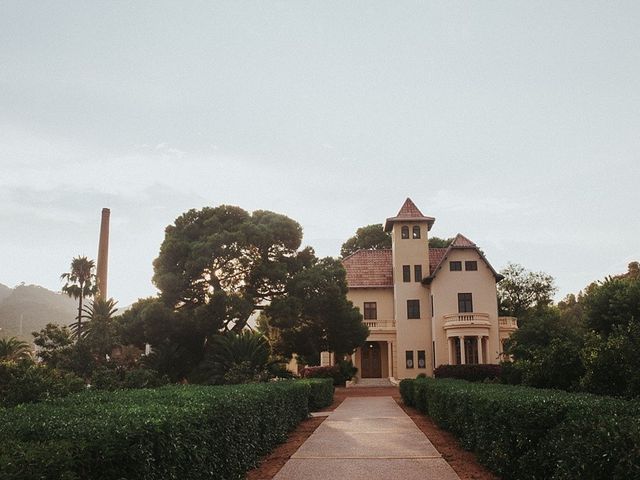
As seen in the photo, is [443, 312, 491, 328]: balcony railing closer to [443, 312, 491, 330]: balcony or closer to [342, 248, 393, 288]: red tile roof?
[443, 312, 491, 330]: balcony

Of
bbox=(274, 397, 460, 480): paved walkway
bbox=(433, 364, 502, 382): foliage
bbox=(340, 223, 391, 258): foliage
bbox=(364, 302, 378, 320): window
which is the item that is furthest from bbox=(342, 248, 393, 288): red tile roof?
bbox=(274, 397, 460, 480): paved walkway

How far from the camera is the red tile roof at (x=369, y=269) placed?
45.4m

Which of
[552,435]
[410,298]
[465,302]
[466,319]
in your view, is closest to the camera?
[552,435]

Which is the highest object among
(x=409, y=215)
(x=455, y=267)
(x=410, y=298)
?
(x=409, y=215)

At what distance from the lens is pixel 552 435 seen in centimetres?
A: 688

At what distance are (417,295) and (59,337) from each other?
24187 millimetres

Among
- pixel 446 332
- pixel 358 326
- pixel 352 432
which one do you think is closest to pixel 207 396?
pixel 352 432

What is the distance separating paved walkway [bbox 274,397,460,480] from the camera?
30.7ft

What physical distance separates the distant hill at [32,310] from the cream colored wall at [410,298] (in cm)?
10997

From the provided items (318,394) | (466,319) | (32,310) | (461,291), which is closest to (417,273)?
(461,291)

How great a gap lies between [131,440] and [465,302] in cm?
3823

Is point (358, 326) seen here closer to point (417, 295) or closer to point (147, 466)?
point (417, 295)

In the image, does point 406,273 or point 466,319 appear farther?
point 406,273

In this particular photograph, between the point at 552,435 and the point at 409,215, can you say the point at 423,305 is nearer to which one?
the point at 409,215
